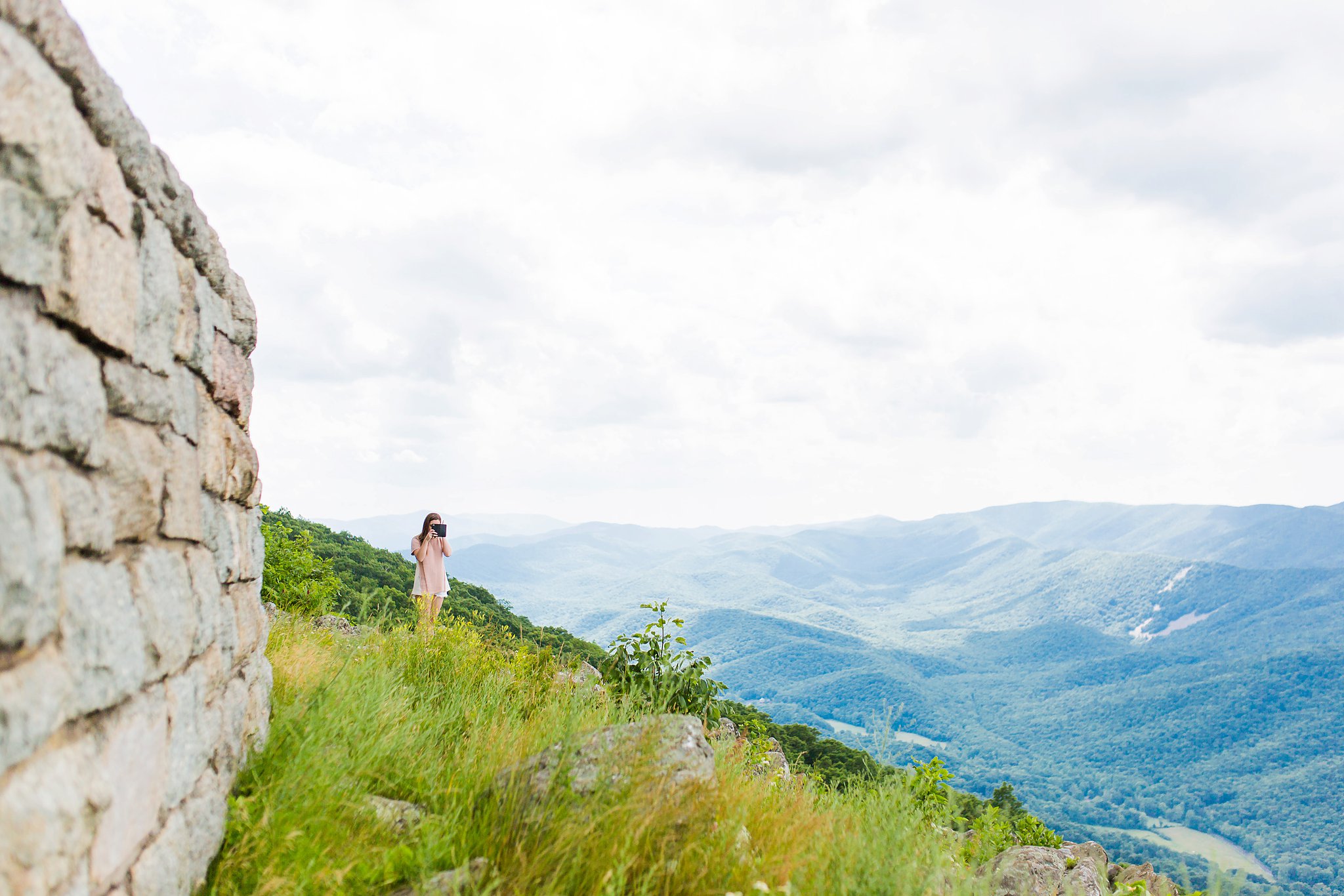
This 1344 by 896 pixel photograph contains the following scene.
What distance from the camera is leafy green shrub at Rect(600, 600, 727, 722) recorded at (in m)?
6.89

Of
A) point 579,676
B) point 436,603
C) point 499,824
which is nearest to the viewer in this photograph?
point 499,824

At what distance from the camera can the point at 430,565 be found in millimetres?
10336

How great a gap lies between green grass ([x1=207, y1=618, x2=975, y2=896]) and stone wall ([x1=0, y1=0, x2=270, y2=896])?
0.34m

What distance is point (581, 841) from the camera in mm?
3266

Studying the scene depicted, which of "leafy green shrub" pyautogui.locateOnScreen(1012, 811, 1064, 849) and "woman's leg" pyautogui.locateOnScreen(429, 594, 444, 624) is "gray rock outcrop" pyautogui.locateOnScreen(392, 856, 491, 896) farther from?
"leafy green shrub" pyautogui.locateOnScreen(1012, 811, 1064, 849)

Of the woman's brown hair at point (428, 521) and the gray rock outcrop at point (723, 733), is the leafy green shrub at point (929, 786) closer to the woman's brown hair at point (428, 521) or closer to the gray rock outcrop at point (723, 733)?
the gray rock outcrop at point (723, 733)

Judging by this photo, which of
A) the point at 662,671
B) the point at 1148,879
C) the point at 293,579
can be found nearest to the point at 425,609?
the point at 293,579

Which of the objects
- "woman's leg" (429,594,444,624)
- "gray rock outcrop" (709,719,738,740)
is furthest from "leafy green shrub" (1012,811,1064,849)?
"woman's leg" (429,594,444,624)

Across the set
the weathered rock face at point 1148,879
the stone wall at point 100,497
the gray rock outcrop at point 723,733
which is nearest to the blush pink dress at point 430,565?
the gray rock outcrop at point 723,733

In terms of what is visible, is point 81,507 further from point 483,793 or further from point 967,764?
point 967,764

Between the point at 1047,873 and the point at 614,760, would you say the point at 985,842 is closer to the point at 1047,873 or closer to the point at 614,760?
the point at 1047,873

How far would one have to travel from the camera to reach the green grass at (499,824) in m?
3.06

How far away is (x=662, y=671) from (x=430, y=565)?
15.5 feet

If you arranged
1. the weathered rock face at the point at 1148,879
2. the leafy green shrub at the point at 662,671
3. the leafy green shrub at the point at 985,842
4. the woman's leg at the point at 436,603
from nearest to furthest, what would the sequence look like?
the leafy green shrub at the point at 985,842, the leafy green shrub at the point at 662,671, the weathered rock face at the point at 1148,879, the woman's leg at the point at 436,603
